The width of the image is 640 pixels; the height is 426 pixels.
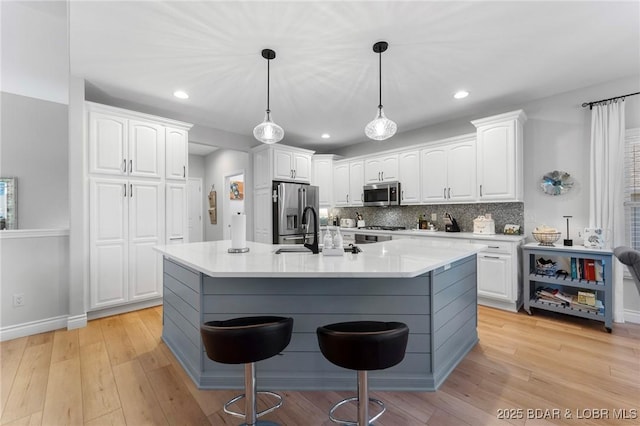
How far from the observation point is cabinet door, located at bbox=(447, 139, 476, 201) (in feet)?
12.7

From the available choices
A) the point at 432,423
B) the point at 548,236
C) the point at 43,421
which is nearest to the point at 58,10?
the point at 43,421

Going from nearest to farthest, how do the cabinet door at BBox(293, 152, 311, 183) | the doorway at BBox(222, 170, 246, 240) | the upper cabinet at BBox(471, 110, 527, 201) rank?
the upper cabinet at BBox(471, 110, 527, 201), the cabinet door at BBox(293, 152, 311, 183), the doorway at BBox(222, 170, 246, 240)

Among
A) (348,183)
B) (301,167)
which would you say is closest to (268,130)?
(301,167)

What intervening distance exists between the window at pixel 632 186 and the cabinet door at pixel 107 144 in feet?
18.2

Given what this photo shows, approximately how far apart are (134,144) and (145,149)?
0.41 feet

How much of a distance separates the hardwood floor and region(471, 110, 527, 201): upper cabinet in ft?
5.49

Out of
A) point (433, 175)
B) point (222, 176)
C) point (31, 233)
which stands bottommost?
point (31, 233)

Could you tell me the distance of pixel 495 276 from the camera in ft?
11.1

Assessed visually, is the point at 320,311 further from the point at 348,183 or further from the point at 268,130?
the point at 348,183

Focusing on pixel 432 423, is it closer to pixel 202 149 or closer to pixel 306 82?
pixel 306 82

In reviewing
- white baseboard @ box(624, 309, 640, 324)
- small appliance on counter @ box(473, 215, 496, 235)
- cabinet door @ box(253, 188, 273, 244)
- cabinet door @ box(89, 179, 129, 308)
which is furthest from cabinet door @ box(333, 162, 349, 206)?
white baseboard @ box(624, 309, 640, 324)

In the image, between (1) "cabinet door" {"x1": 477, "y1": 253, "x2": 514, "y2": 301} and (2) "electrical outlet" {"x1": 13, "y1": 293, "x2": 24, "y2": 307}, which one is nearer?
(2) "electrical outlet" {"x1": 13, "y1": 293, "x2": 24, "y2": 307}

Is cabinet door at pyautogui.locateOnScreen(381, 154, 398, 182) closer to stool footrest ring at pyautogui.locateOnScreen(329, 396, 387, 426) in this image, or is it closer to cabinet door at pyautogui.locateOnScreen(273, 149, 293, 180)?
cabinet door at pyautogui.locateOnScreen(273, 149, 293, 180)

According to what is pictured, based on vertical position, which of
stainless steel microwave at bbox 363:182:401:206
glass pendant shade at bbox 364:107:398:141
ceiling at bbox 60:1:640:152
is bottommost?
stainless steel microwave at bbox 363:182:401:206
